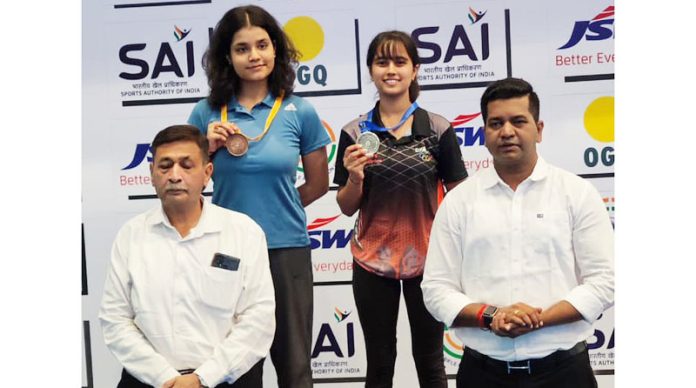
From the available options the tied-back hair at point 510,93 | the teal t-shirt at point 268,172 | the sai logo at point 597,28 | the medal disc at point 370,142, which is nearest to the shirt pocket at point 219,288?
the teal t-shirt at point 268,172

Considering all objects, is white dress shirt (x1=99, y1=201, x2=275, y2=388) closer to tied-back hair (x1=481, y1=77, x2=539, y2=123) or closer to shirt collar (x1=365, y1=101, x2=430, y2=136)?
shirt collar (x1=365, y1=101, x2=430, y2=136)

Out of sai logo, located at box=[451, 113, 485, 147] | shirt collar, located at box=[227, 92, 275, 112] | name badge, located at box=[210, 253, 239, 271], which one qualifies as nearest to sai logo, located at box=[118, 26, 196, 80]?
shirt collar, located at box=[227, 92, 275, 112]

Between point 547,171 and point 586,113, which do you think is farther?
point 586,113

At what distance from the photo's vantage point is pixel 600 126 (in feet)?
14.9

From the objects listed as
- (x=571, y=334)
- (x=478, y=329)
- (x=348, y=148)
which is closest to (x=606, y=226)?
(x=571, y=334)

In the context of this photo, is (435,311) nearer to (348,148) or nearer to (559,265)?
(559,265)

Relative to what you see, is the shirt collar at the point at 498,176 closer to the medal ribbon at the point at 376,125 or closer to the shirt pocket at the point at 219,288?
the medal ribbon at the point at 376,125

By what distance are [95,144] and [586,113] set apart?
2.99 m

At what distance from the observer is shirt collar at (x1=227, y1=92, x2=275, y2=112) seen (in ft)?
10.8

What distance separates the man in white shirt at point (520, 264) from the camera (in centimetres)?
271

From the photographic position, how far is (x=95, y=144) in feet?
15.6

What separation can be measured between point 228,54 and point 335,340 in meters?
2.07

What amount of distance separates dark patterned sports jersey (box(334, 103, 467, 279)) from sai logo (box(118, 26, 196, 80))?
6.04 feet

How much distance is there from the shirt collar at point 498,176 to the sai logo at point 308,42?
198 centimetres
